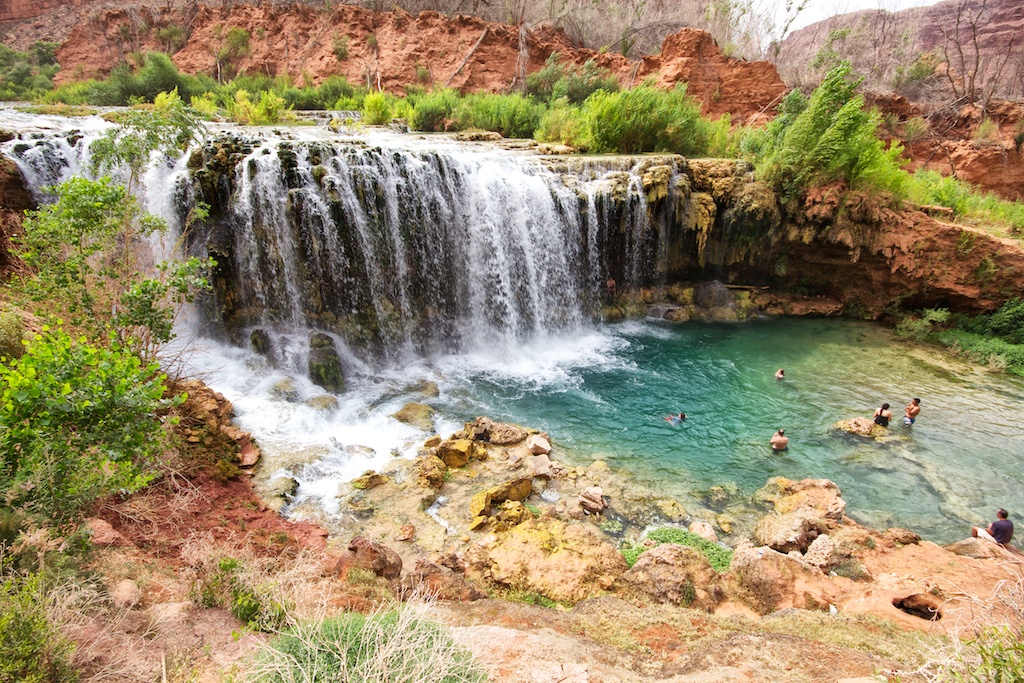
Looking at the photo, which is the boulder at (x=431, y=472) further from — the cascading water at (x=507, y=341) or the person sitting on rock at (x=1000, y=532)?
the person sitting on rock at (x=1000, y=532)

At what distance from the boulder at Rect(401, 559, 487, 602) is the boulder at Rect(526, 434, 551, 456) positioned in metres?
2.92

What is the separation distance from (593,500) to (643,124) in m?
12.2

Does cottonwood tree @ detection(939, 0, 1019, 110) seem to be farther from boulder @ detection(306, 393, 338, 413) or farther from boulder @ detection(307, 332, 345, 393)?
boulder @ detection(306, 393, 338, 413)

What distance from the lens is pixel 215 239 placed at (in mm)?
9547

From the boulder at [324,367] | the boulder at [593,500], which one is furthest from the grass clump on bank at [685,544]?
the boulder at [324,367]

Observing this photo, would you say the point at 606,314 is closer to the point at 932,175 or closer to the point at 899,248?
the point at 899,248

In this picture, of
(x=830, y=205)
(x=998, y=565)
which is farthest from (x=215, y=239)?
(x=830, y=205)

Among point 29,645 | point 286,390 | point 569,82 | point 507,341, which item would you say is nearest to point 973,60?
point 569,82

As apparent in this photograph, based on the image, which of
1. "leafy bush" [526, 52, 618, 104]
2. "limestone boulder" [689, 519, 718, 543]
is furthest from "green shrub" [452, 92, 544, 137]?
"limestone boulder" [689, 519, 718, 543]

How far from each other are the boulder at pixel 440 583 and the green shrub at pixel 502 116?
1554 centimetres

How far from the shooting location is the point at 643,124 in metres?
14.4

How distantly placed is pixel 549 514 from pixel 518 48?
2522 centimetres

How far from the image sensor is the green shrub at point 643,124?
14219 millimetres

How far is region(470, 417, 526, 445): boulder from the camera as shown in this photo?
7.89 meters
